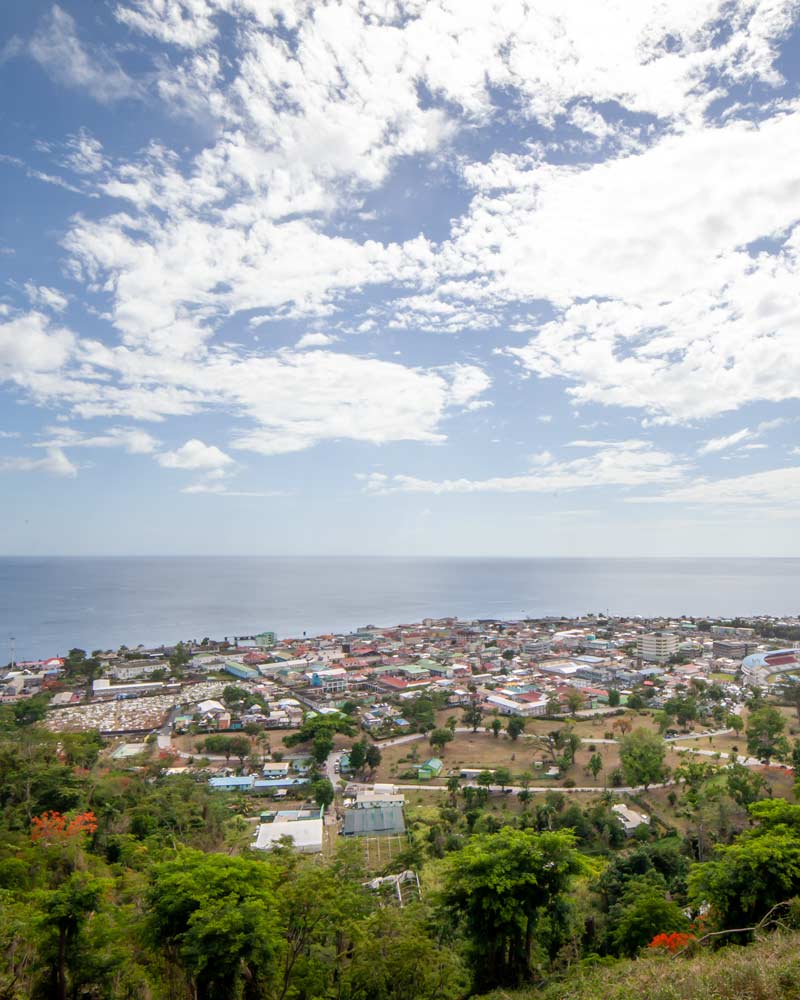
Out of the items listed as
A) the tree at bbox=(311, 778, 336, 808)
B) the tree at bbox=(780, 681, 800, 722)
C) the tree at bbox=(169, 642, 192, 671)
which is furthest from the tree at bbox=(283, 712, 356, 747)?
the tree at bbox=(780, 681, 800, 722)

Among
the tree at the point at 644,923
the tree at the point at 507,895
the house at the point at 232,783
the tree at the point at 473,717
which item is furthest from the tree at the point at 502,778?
the tree at the point at 507,895

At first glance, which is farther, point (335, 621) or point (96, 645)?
point (335, 621)

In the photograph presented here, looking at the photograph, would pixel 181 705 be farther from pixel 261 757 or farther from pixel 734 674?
pixel 734 674

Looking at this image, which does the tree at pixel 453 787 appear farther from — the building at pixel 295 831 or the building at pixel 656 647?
the building at pixel 656 647

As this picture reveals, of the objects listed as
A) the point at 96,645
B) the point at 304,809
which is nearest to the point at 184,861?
the point at 304,809

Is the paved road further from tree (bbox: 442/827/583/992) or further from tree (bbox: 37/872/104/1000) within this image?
tree (bbox: 37/872/104/1000)

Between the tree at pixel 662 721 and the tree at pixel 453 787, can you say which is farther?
the tree at pixel 662 721
